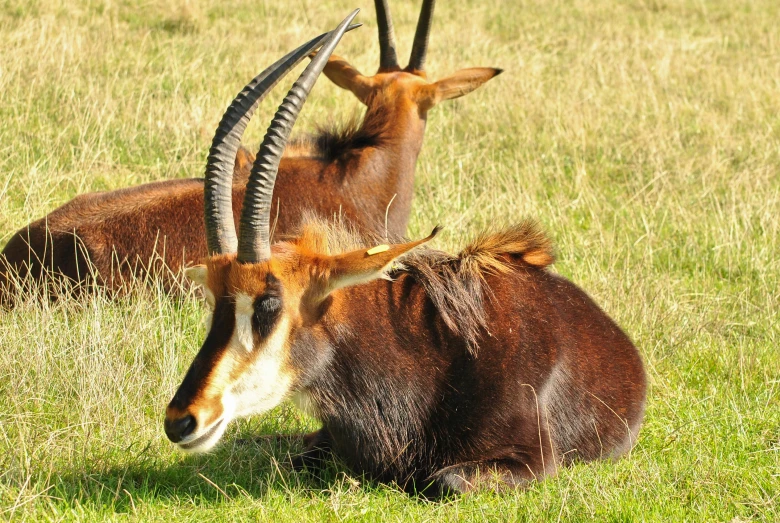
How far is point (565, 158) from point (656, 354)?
15.1 ft

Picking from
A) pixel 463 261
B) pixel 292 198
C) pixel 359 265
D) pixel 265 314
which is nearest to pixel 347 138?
pixel 292 198

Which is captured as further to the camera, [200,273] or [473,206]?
[473,206]

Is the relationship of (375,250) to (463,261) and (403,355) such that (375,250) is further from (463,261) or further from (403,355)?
(463,261)

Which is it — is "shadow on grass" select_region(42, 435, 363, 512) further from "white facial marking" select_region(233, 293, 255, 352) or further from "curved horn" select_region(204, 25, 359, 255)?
"curved horn" select_region(204, 25, 359, 255)

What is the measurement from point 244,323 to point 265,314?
101 mm

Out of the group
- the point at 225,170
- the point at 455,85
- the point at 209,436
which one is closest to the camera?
the point at 209,436

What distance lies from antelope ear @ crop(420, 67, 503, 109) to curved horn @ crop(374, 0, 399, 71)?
2.26ft

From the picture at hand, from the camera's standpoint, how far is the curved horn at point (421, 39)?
884cm

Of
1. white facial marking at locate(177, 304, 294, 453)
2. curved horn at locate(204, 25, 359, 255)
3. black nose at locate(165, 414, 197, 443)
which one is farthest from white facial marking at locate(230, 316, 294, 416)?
curved horn at locate(204, 25, 359, 255)

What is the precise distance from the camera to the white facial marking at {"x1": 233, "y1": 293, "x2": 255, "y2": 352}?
4422mm

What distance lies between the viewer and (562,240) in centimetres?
864

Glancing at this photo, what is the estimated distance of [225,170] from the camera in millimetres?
4809

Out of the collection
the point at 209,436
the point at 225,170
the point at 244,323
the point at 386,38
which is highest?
the point at 386,38

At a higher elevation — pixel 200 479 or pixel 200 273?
pixel 200 273
